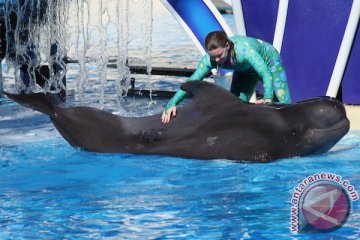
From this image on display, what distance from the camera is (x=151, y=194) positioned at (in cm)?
550

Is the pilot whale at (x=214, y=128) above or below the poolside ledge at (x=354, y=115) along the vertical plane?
above

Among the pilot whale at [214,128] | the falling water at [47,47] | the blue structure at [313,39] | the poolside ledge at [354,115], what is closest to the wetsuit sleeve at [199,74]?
the pilot whale at [214,128]

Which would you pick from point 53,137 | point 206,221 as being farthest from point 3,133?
point 206,221

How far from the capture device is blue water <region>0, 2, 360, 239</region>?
15.6 feet

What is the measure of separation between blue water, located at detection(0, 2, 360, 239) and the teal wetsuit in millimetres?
569

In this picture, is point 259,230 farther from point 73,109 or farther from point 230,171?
point 73,109

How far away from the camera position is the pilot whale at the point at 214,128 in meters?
5.95

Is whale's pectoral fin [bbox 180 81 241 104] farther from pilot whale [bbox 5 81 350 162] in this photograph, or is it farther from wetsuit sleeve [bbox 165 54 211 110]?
wetsuit sleeve [bbox 165 54 211 110]

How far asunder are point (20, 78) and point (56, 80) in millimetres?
536

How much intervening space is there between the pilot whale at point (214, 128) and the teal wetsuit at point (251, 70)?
0.64 ft

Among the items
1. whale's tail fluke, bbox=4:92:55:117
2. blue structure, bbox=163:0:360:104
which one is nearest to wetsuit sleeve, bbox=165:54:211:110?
whale's tail fluke, bbox=4:92:55:117

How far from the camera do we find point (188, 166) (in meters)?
6.16

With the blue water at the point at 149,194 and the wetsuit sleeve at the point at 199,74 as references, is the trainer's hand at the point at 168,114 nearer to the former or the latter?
the wetsuit sleeve at the point at 199,74

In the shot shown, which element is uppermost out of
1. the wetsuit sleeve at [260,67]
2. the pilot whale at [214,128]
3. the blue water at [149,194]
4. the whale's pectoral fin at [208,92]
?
the wetsuit sleeve at [260,67]
